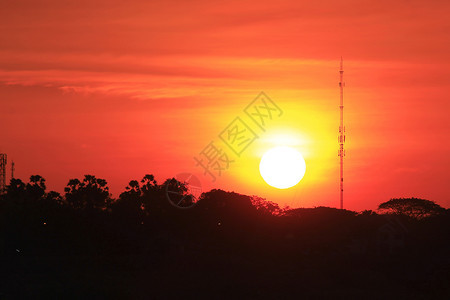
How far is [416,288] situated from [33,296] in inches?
987

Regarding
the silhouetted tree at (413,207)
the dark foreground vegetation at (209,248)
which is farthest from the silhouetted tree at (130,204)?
the silhouetted tree at (413,207)

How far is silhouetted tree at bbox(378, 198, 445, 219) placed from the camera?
71250 mm

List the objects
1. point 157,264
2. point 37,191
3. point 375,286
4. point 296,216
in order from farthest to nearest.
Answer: point 37,191 → point 296,216 → point 157,264 → point 375,286

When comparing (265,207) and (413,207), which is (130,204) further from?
(413,207)

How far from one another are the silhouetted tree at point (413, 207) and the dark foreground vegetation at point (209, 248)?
10cm

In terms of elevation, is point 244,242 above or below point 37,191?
below

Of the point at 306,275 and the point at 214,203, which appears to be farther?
the point at 214,203

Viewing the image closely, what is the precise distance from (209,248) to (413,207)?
24628mm

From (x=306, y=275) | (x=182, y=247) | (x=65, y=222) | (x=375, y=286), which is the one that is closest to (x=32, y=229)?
(x=65, y=222)

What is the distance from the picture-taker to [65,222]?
5981 centimetres

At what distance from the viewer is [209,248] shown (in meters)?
57.7

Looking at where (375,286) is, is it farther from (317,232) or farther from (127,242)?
(127,242)

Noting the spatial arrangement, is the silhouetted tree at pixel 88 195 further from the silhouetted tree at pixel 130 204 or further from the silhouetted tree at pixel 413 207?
the silhouetted tree at pixel 413 207

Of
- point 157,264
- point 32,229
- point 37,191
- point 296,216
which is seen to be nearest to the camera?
point 157,264
